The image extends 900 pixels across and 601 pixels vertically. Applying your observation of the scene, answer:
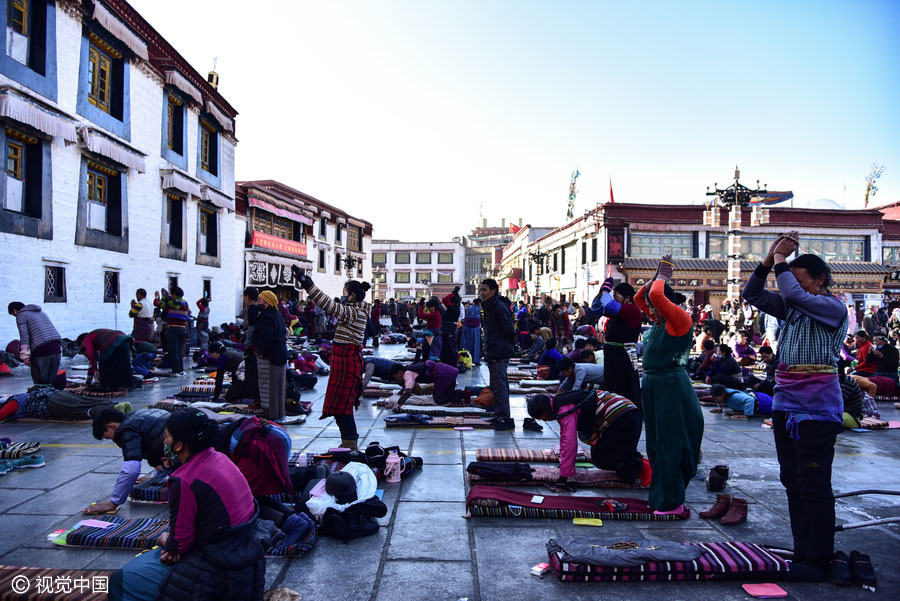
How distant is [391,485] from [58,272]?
1208cm

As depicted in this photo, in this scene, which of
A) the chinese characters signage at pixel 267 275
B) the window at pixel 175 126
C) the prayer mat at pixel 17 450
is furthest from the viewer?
the chinese characters signage at pixel 267 275

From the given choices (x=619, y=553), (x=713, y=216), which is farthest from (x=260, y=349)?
(x=713, y=216)

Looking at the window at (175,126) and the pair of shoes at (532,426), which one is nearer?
the pair of shoes at (532,426)

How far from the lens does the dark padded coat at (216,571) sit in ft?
8.86

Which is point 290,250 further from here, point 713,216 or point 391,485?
point 391,485

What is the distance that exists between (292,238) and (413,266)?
36.8 metres

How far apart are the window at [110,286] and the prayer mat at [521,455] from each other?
43.3 ft

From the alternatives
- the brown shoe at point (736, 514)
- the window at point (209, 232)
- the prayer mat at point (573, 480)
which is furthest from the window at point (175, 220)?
the brown shoe at point (736, 514)

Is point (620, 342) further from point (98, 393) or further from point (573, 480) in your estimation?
point (98, 393)

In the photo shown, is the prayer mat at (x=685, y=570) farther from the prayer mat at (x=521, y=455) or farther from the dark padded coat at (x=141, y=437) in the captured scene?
the dark padded coat at (x=141, y=437)

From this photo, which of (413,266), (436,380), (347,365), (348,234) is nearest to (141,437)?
(347,365)

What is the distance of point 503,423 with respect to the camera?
711 cm

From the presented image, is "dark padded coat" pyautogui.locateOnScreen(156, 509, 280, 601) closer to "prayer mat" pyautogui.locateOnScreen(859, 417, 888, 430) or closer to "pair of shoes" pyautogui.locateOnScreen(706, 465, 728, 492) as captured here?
"pair of shoes" pyautogui.locateOnScreen(706, 465, 728, 492)

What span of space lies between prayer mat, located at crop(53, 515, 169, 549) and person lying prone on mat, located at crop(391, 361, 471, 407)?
4.69 meters
